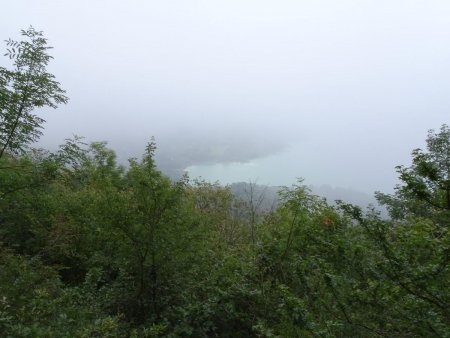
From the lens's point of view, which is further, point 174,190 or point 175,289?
point 175,289

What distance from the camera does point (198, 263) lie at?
6.05 meters

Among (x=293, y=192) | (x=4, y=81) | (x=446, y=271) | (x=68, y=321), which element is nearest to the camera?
(x=446, y=271)

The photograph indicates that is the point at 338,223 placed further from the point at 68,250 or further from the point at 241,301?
the point at 68,250

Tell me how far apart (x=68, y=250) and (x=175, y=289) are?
320 cm

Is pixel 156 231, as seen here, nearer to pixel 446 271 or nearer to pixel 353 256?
pixel 353 256

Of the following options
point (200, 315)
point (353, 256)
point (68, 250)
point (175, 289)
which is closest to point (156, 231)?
point (175, 289)

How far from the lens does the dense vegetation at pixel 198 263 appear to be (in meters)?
3.18

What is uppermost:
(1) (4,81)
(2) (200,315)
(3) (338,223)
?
(1) (4,81)

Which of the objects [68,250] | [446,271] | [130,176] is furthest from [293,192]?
[68,250]

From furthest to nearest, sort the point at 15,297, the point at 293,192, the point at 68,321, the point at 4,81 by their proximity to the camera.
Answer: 1. the point at 293,192
2. the point at 4,81
3. the point at 15,297
4. the point at 68,321

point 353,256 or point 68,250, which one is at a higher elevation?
point 353,256

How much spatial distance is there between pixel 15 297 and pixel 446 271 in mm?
4827

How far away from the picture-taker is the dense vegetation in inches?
125

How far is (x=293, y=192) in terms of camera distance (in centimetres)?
713
